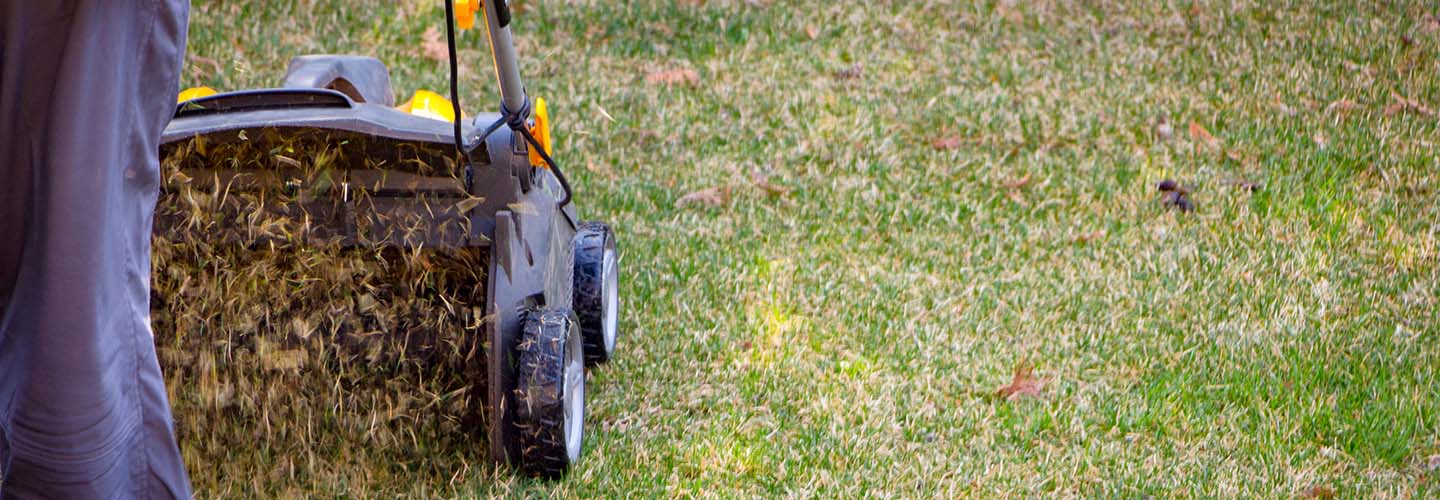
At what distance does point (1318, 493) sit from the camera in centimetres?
322

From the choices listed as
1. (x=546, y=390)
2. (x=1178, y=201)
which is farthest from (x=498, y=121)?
(x=1178, y=201)

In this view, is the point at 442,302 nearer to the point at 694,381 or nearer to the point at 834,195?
the point at 694,381

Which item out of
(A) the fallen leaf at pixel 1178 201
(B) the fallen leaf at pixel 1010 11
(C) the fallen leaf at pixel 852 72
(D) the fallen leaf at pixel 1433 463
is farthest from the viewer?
(B) the fallen leaf at pixel 1010 11

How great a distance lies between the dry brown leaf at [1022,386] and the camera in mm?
3705

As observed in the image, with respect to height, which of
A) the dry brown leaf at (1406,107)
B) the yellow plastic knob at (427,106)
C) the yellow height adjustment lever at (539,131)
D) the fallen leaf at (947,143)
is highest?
the yellow height adjustment lever at (539,131)

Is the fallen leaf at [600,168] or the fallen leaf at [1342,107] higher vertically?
the fallen leaf at [1342,107]

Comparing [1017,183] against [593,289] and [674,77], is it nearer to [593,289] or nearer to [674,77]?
[674,77]

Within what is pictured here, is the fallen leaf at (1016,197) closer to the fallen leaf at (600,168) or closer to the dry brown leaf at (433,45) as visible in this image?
the fallen leaf at (600,168)

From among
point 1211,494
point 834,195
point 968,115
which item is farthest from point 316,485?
point 968,115

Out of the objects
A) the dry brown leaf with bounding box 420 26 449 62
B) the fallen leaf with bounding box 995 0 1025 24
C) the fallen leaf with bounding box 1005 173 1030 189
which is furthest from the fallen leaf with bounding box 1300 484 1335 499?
the dry brown leaf with bounding box 420 26 449 62

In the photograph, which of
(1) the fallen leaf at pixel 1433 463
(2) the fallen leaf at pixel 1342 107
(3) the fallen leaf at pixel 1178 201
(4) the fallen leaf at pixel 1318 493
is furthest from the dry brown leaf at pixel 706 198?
(2) the fallen leaf at pixel 1342 107

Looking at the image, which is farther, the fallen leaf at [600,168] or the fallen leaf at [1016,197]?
the fallen leaf at [600,168]

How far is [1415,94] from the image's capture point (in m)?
5.95

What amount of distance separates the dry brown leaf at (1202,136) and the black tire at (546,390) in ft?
11.1
